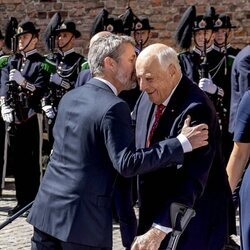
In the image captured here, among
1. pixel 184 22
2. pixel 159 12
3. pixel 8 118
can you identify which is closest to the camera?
pixel 8 118

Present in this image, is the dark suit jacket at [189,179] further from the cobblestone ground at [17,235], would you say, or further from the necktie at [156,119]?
the cobblestone ground at [17,235]

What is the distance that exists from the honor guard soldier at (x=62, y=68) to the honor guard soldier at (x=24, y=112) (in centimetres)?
13

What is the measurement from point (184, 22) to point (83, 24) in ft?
9.08

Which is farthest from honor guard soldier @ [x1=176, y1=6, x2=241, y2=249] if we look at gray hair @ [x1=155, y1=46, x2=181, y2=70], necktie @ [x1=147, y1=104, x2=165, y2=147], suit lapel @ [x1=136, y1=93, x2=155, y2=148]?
gray hair @ [x1=155, y1=46, x2=181, y2=70]

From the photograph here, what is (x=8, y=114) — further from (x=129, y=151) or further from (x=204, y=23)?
(x=129, y=151)

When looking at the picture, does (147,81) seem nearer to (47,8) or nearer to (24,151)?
(24,151)

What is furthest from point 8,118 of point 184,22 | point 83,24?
point 83,24

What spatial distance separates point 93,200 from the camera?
3.95 metres

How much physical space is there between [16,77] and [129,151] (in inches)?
182

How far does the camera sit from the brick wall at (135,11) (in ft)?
36.9

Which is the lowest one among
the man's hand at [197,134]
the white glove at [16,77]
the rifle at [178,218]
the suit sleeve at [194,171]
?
the white glove at [16,77]

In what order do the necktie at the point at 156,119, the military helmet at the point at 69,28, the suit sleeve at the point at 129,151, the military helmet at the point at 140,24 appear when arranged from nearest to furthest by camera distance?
the suit sleeve at the point at 129,151, the necktie at the point at 156,119, the military helmet at the point at 69,28, the military helmet at the point at 140,24

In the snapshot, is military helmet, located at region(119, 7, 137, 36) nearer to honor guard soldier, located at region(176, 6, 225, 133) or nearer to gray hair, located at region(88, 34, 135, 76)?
honor guard soldier, located at region(176, 6, 225, 133)

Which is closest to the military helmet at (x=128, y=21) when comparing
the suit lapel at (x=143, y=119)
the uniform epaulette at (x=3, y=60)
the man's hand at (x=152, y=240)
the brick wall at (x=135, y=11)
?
the uniform epaulette at (x=3, y=60)
